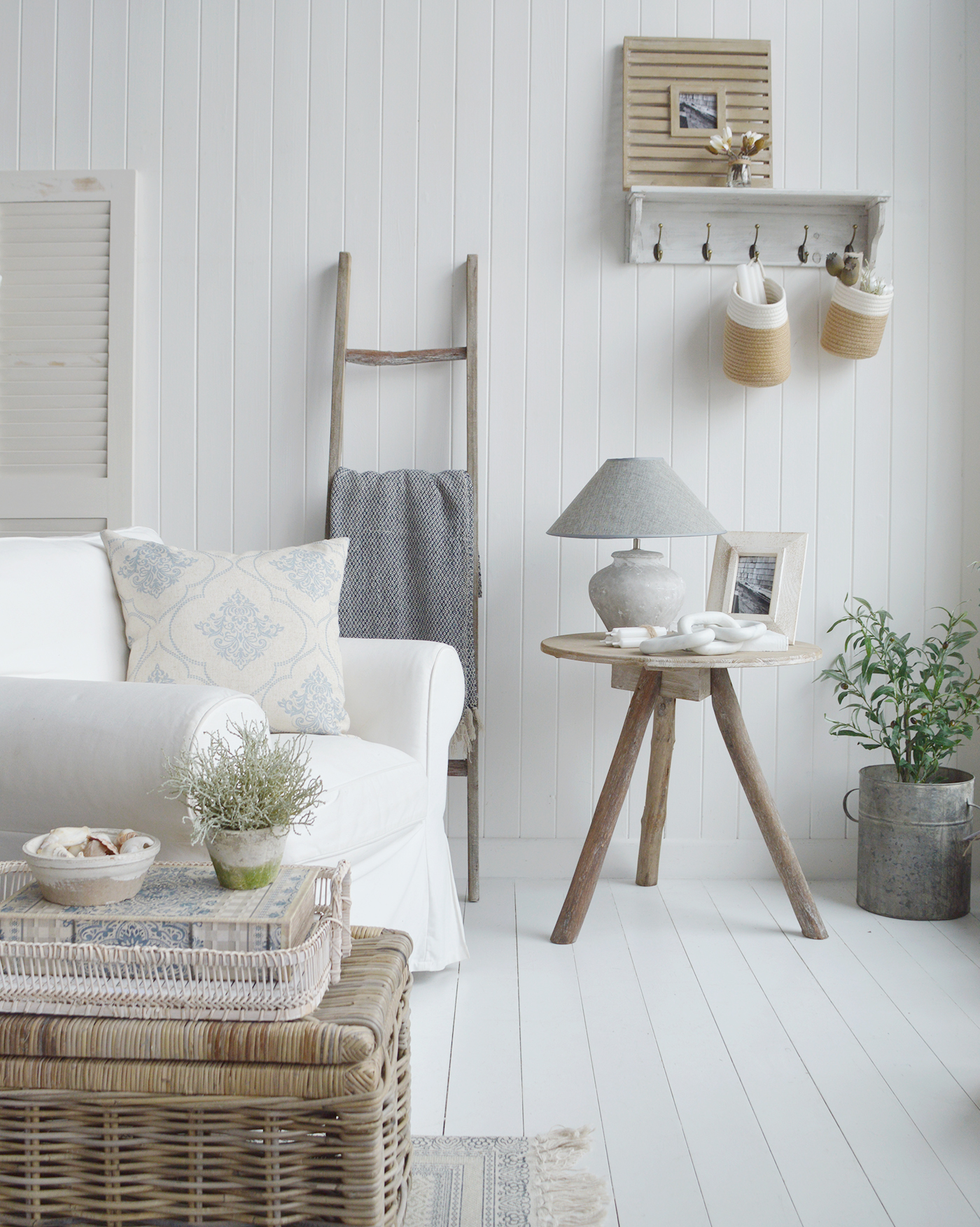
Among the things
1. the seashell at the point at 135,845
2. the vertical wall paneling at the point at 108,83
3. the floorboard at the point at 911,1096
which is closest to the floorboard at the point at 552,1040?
the floorboard at the point at 911,1096

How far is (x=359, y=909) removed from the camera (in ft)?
5.55

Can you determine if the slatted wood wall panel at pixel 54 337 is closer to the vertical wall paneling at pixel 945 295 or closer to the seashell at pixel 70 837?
the seashell at pixel 70 837

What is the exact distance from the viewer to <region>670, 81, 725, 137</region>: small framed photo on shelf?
2.49 meters

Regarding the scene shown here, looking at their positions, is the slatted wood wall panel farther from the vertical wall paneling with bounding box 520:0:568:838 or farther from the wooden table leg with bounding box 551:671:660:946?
the wooden table leg with bounding box 551:671:660:946

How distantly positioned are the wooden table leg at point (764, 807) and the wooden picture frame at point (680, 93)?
1282 millimetres

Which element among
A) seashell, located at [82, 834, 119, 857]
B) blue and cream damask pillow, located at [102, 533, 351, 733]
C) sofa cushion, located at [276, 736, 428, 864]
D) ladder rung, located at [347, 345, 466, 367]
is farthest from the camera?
ladder rung, located at [347, 345, 466, 367]

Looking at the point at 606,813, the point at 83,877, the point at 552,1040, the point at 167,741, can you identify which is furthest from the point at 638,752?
the point at 83,877

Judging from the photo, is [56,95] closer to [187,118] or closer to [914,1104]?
[187,118]

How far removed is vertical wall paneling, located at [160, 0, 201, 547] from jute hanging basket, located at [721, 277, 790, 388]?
1341 mm

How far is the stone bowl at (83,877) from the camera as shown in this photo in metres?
1.04

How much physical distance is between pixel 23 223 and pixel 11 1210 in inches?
90.8

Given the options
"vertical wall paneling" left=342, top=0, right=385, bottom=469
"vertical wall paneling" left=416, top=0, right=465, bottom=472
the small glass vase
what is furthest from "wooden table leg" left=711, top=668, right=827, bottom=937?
the small glass vase

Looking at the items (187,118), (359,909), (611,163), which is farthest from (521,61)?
(359,909)

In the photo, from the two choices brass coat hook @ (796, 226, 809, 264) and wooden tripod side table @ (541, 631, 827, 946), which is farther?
brass coat hook @ (796, 226, 809, 264)
